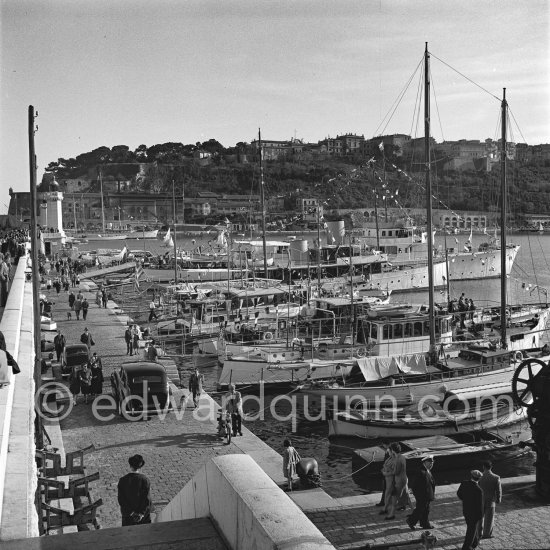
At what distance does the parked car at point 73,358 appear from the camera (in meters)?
21.0

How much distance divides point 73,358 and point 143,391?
5.31 meters

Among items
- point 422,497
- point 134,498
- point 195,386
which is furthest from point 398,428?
point 134,498

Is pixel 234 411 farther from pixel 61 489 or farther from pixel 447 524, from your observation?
pixel 447 524

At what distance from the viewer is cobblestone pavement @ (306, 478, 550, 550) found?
912cm

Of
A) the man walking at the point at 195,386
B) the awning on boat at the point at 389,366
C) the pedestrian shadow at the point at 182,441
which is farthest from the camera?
the awning on boat at the point at 389,366

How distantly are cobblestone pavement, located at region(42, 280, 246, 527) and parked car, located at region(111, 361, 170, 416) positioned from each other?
0.99 feet

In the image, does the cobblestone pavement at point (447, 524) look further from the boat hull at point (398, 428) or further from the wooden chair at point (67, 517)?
the boat hull at point (398, 428)

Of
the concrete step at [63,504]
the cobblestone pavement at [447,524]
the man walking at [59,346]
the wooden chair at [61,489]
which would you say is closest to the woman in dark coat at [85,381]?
the man walking at [59,346]

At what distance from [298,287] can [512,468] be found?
27.3m

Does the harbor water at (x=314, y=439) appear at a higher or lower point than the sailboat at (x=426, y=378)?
lower

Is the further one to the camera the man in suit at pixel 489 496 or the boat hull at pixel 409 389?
the boat hull at pixel 409 389

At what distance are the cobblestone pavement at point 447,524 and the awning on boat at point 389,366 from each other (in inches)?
379

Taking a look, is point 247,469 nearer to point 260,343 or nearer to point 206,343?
point 260,343

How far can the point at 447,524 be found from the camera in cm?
973
